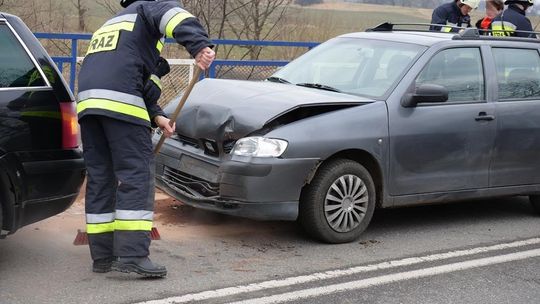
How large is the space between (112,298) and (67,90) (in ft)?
4.46

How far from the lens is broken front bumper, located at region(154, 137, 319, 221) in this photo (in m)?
4.91

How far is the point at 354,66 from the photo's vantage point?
605cm

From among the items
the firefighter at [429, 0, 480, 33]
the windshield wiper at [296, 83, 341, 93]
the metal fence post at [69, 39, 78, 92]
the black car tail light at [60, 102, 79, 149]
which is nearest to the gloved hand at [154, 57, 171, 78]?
the black car tail light at [60, 102, 79, 149]

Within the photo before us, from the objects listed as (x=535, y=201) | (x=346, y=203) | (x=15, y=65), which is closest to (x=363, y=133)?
(x=346, y=203)

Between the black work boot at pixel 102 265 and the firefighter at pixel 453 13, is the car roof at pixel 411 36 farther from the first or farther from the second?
the black work boot at pixel 102 265

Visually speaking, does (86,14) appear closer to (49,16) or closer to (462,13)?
(49,16)

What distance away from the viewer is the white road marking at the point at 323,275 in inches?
163

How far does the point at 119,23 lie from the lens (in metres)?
4.34

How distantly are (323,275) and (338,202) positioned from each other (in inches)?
29.5

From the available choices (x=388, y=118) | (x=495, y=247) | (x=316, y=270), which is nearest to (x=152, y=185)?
(x=316, y=270)

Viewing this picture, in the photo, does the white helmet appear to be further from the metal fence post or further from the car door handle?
the metal fence post

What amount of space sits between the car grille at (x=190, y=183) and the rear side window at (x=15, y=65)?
138cm

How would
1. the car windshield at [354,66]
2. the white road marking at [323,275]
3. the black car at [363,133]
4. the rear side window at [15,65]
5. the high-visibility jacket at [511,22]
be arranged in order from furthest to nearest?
the high-visibility jacket at [511,22] → the car windshield at [354,66] → the black car at [363,133] → the rear side window at [15,65] → the white road marking at [323,275]

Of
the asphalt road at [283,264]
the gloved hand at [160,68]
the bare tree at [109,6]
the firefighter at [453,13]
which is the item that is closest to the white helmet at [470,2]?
the firefighter at [453,13]
